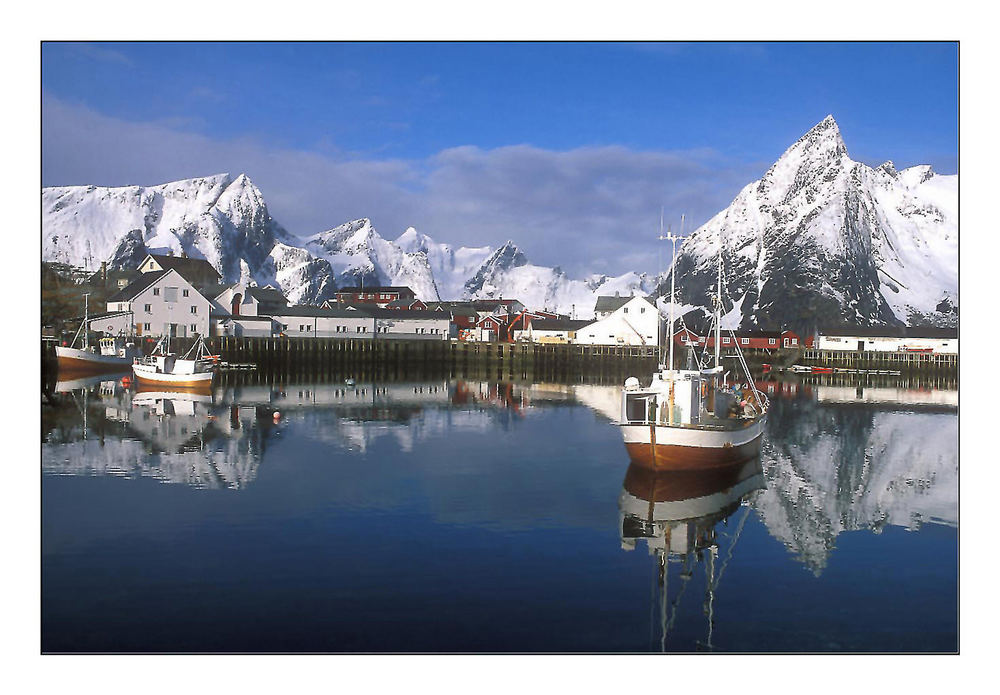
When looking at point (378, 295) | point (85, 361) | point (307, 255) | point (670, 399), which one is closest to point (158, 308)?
point (85, 361)

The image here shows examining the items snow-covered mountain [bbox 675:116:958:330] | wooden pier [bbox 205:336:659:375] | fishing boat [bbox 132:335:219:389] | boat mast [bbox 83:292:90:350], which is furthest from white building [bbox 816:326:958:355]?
boat mast [bbox 83:292:90:350]

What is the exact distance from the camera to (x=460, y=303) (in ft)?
253

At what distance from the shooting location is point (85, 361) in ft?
113

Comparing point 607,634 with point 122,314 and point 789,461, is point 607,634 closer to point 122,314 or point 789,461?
point 789,461

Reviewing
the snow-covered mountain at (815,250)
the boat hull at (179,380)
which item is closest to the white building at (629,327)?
the snow-covered mountain at (815,250)

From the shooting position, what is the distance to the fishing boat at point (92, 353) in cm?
3231

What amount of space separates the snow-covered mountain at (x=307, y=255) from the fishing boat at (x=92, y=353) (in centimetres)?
319

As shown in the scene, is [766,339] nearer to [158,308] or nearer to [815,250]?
[815,250]

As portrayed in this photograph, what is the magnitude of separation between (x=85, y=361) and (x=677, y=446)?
90.4 feet

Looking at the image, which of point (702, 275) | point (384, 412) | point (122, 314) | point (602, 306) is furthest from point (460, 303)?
point (384, 412)

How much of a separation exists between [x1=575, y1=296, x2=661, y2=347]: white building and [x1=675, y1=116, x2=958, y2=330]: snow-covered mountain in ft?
16.3

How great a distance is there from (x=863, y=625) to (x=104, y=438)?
15470mm

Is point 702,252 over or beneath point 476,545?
over

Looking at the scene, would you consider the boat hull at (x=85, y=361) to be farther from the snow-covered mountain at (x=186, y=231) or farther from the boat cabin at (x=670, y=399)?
the boat cabin at (x=670, y=399)
